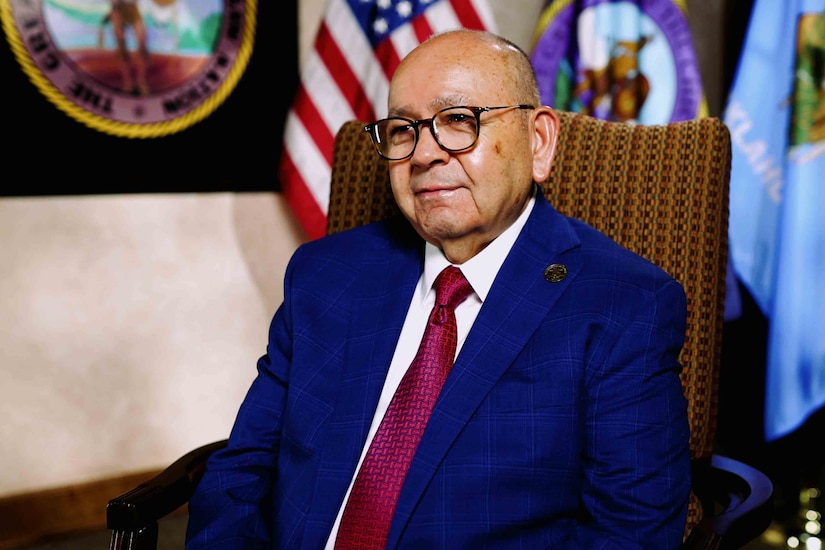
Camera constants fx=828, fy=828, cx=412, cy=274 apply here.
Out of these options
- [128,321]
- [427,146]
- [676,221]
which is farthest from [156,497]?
[128,321]

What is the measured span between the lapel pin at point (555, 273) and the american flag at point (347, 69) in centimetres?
162

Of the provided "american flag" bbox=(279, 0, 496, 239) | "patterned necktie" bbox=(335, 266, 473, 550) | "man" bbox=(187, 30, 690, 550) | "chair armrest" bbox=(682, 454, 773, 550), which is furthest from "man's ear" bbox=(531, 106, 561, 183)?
"american flag" bbox=(279, 0, 496, 239)

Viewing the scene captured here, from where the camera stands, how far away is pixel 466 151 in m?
1.39

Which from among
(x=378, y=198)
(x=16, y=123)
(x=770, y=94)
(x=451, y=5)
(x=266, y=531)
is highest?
(x=451, y=5)

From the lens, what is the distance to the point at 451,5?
9.66 ft

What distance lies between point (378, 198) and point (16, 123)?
1446 millimetres

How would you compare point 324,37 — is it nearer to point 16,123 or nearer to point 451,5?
point 451,5

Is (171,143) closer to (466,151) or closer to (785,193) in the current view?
(466,151)

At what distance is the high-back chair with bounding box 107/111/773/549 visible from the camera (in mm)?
1488

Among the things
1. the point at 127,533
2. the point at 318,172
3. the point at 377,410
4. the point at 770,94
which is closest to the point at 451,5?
the point at 318,172

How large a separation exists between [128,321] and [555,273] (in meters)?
1.99

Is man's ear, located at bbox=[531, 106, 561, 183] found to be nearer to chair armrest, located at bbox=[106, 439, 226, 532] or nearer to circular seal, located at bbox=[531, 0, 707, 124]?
chair armrest, located at bbox=[106, 439, 226, 532]

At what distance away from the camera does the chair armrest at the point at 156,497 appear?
51.6 inches

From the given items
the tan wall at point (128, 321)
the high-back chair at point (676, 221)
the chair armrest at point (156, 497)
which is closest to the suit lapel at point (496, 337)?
the high-back chair at point (676, 221)
